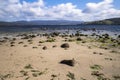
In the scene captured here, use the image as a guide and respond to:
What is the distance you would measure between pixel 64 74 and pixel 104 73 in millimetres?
3529

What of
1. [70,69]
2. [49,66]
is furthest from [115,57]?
[49,66]

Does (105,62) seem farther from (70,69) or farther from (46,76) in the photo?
(46,76)

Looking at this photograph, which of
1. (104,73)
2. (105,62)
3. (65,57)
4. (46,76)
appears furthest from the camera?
(65,57)

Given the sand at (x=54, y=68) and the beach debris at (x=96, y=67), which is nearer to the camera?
the sand at (x=54, y=68)

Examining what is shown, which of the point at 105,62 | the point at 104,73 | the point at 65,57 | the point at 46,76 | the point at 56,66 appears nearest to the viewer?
the point at 46,76

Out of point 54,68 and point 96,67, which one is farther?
point 96,67

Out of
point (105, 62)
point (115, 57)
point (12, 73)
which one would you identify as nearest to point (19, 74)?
→ point (12, 73)

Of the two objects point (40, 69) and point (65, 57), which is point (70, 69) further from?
point (65, 57)

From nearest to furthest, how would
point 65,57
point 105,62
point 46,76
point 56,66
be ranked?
point 46,76, point 56,66, point 105,62, point 65,57

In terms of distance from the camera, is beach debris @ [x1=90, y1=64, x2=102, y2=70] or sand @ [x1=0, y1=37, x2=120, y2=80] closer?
sand @ [x1=0, y1=37, x2=120, y2=80]

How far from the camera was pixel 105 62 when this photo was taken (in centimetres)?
1798

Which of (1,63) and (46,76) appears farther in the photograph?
(1,63)

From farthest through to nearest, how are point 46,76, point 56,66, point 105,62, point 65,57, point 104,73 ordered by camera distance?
point 65,57, point 105,62, point 56,66, point 104,73, point 46,76

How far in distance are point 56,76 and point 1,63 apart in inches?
Answer: 258
